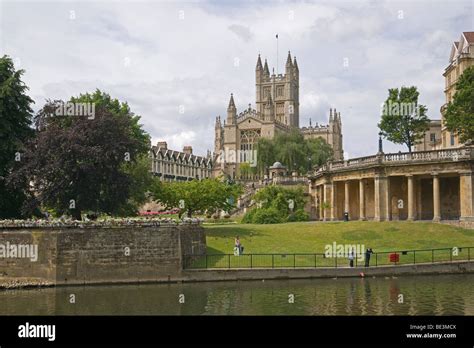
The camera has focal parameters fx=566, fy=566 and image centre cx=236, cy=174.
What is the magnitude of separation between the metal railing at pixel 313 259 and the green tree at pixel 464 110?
19259 millimetres

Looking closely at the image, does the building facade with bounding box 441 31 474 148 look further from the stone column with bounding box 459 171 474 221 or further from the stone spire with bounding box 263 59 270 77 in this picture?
the stone spire with bounding box 263 59 270 77

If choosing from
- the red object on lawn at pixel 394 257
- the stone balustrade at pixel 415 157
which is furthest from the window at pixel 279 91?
the red object on lawn at pixel 394 257

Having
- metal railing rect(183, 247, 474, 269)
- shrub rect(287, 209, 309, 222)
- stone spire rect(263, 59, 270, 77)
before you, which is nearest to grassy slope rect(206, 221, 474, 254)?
metal railing rect(183, 247, 474, 269)

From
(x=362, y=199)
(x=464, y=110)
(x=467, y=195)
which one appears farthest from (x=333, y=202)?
(x=464, y=110)

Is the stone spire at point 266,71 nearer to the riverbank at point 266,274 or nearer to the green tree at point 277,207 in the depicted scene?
the green tree at point 277,207

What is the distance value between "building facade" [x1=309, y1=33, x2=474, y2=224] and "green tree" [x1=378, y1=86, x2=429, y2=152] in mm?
9557

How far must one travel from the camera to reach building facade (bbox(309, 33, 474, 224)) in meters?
50.4

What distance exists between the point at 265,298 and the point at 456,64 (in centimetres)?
5743

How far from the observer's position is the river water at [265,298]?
25.9m

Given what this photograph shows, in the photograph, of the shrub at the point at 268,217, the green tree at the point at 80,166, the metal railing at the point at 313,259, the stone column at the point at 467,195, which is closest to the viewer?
the metal railing at the point at 313,259

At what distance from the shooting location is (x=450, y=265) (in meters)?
37.9
